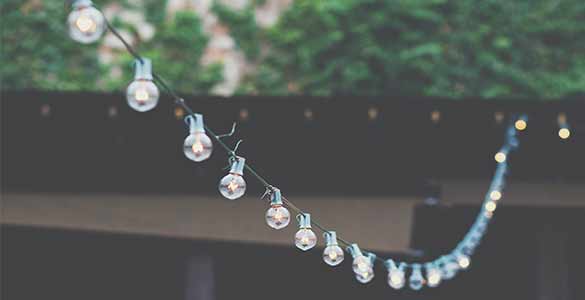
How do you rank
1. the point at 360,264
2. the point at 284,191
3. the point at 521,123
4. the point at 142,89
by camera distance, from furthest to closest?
the point at 284,191
the point at 521,123
the point at 360,264
the point at 142,89

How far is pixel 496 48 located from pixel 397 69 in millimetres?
1154

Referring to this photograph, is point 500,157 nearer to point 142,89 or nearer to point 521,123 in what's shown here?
point 521,123

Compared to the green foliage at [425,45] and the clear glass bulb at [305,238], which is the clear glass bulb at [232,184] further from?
the green foliage at [425,45]

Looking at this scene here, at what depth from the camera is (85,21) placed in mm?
1929

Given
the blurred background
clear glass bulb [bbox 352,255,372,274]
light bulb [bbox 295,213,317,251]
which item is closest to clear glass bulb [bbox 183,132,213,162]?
light bulb [bbox 295,213,317,251]

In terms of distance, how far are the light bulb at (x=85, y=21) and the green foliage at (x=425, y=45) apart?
7445 mm

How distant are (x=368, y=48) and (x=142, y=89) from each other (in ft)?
24.0

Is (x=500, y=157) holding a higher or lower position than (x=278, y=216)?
higher

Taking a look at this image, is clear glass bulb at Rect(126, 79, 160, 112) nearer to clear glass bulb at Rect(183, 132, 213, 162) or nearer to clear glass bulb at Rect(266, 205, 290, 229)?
clear glass bulb at Rect(183, 132, 213, 162)

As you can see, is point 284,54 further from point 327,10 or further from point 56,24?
point 56,24

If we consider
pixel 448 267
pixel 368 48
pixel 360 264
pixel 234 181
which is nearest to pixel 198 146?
pixel 234 181

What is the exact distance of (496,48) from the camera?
9.47 meters

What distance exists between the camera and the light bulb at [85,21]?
6.33 feet

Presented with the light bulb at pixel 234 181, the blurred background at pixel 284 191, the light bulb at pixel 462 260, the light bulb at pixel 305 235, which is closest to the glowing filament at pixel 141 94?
the light bulb at pixel 234 181
